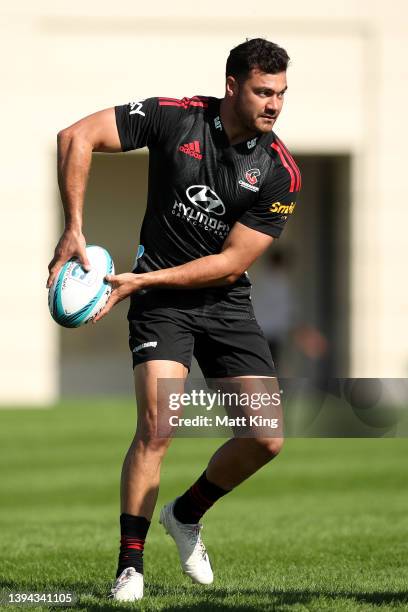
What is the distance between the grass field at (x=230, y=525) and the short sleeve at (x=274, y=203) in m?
1.83

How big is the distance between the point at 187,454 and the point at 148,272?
7.72 meters

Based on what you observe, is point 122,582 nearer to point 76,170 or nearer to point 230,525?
point 76,170

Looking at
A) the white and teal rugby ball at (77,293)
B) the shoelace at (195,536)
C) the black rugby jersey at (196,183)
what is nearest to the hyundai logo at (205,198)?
the black rugby jersey at (196,183)

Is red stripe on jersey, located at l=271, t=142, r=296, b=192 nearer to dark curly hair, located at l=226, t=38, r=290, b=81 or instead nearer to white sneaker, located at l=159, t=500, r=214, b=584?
dark curly hair, located at l=226, t=38, r=290, b=81

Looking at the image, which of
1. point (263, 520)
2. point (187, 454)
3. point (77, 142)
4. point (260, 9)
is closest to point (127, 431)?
point (187, 454)

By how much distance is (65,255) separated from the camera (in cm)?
641

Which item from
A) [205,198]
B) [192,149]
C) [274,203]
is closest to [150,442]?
[205,198]

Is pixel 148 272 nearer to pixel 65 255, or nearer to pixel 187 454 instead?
pixel 65 255

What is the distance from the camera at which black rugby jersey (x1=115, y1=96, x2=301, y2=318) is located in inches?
264

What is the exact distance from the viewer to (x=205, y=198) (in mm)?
6723

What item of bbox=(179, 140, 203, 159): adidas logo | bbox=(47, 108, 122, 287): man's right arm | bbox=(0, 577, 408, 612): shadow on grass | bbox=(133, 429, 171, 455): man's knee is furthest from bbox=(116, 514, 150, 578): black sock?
bbox=(179, 140, 203, 159): adidas logo

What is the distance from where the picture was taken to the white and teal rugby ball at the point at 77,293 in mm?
6383

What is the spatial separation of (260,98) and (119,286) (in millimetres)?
1146

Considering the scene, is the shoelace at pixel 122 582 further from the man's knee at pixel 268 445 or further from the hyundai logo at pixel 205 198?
the hyundai logo at pixel 205 198
